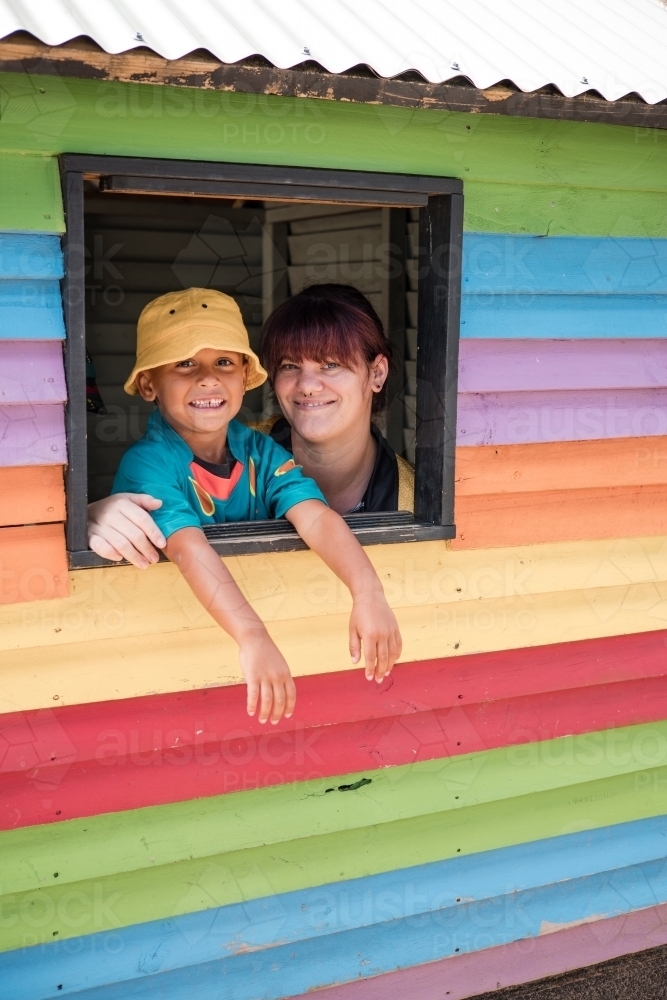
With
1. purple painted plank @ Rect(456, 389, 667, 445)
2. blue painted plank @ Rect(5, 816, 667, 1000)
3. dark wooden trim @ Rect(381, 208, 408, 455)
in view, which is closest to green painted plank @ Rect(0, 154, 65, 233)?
purple painted plank @ Rect(456, 389, 667, 445)

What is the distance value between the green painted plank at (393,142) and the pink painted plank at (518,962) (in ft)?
7.78

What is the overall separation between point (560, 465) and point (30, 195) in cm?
173

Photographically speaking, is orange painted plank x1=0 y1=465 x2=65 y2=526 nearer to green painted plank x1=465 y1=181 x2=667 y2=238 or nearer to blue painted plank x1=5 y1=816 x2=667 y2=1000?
blue painted plank x1=5 y1=816 x2=667 y2=1000

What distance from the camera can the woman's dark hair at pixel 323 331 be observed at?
315 cm

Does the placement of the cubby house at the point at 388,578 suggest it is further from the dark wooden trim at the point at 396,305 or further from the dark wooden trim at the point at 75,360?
the dark wooden trim at the point at 396,305

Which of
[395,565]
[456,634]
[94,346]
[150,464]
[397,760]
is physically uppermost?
[94,346]

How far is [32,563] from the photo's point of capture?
8.13 feet

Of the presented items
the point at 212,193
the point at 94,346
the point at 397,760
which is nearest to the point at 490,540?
the point at 397,760

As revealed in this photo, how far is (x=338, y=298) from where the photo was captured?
3258 millimetres

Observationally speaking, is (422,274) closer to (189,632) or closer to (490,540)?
(490,540)

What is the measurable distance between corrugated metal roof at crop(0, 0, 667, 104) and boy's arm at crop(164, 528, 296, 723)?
42.9 inches

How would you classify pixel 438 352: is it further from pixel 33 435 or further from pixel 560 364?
pixel 33 435

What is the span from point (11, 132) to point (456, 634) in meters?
1.85

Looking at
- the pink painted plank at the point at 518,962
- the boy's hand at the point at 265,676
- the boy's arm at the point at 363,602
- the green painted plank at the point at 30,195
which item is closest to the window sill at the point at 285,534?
the boy's arm at the point at 363,602
